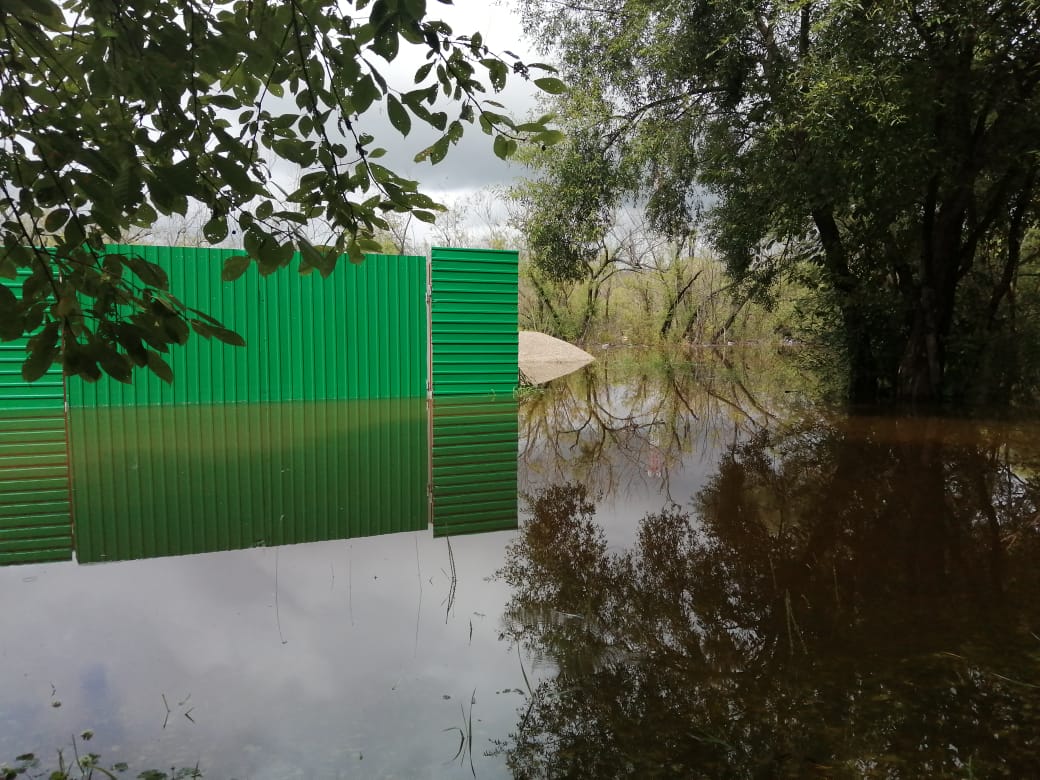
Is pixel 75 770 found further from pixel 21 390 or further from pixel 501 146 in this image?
pixel 21 390

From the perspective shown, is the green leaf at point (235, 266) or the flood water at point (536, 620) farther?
the flood water at point (536, 620)

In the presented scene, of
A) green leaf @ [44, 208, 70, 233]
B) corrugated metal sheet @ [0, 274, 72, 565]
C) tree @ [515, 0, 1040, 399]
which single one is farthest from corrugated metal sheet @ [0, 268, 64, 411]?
green leaf @ [44, 208, 70, 233]

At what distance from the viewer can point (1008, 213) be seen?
921 centimetres

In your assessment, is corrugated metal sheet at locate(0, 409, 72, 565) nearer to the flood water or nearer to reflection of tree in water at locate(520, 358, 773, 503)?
the flood water

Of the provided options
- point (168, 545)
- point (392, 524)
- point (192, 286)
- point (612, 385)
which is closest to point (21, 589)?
point (168, 545)

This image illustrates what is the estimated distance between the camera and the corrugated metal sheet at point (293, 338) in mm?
8781

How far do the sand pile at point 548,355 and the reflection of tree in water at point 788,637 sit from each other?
13189mm

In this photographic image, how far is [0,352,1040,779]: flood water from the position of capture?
183cm

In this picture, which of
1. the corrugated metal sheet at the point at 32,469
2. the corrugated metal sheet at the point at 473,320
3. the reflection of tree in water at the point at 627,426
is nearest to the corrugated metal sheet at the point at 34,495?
the corrugated metal sheet at the point at 32,469

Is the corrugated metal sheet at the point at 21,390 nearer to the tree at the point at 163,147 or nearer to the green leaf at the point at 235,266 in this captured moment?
the tree at the point at 163,147

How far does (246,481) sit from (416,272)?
17.3 ft

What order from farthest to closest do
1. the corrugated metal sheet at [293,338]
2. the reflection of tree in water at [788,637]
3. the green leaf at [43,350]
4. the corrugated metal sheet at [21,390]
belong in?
the corrugated metal sheet at [293,338]
the corrugated metal sheet at [21,390]
the reflection of tree in water at [788,637]
the green leaf at [43,350]

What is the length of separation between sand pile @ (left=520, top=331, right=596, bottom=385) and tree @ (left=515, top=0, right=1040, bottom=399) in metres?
6.44

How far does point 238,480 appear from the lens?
4.88 meters
